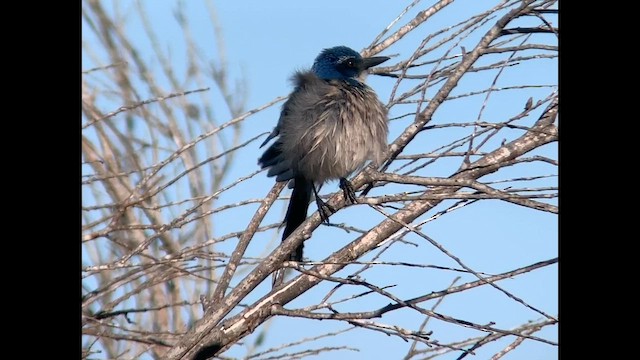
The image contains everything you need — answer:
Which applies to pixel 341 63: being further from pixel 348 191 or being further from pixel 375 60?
pixel 348 191

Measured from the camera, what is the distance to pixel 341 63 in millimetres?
5348

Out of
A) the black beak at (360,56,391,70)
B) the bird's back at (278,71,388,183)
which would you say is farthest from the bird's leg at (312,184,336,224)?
the black beak at (360,56,391,70)

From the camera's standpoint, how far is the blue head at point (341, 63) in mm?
5102

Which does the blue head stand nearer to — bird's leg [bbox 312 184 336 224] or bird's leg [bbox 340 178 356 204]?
bird's leg [bbox 340 178 356 204]

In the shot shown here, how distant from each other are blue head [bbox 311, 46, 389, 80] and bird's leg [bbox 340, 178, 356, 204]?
0.72 m

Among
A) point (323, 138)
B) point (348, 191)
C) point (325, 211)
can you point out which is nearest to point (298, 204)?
point (323, 138)

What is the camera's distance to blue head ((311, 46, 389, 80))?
5102 mm

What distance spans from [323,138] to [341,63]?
0.68 m

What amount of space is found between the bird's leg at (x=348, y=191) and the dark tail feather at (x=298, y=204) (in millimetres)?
267

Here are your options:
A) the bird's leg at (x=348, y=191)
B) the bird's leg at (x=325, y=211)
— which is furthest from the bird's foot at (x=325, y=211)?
the bird's leg at (x=348, y=191)
